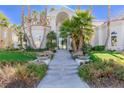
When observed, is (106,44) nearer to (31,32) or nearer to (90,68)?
(31,32)

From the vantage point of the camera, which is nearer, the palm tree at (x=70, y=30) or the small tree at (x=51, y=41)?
the small tree at (x=51, y=41)

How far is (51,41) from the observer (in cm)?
2541

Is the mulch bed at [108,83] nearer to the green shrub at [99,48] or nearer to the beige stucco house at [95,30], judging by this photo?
the beige stucco house at [95,30]

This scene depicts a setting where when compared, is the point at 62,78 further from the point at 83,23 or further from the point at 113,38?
the point at 113,38

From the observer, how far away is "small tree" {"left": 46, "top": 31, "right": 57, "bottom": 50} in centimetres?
2472

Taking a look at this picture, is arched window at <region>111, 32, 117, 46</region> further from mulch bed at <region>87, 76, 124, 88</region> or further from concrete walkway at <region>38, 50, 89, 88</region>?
mulch bed at <region>87, 76, 124, 88</region>

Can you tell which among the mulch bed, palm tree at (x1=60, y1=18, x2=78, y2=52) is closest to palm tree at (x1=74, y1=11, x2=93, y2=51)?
palm tree at (x1=60, y1=18, x2=78, y2=52)

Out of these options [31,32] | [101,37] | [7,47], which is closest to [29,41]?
[31,32]

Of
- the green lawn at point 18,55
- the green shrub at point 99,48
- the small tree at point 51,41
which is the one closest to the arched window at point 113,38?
the green shrub at point 99,48

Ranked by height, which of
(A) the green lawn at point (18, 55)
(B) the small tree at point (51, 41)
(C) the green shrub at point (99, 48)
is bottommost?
(A) the green lawn at point (18, 55)

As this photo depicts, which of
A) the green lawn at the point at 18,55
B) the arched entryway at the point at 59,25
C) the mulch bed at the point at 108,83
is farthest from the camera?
the arched entryway at the point at 59,25

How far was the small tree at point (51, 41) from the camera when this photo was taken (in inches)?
973

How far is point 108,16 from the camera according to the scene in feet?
88.2
